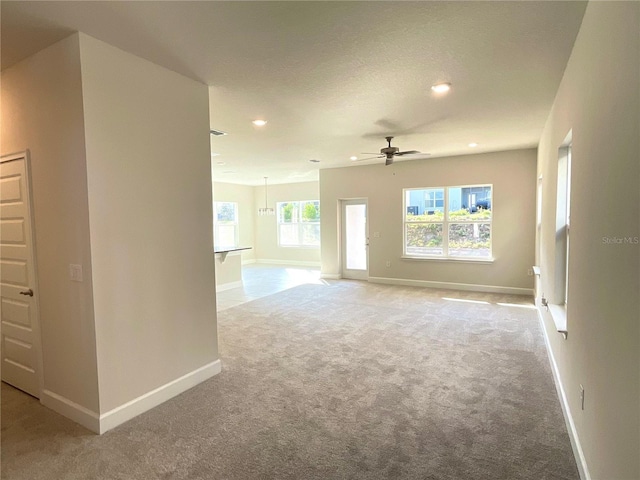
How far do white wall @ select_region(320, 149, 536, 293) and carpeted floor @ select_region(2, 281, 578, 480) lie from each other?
Answer: 2.55 metres

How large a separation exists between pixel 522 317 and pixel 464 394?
2.73m

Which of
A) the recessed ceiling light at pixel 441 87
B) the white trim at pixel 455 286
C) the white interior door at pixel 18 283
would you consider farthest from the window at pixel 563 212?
the white interior door at pixel 18 283

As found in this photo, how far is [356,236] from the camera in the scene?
8328 mm

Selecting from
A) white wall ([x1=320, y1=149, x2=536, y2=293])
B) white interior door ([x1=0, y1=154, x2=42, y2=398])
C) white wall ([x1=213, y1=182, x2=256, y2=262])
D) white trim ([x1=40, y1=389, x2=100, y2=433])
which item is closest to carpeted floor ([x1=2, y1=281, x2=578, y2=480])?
white trim ([x1=40, y1=389, x2=100, y2=433])

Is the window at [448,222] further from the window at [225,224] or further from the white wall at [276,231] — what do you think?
the window at [225,224]

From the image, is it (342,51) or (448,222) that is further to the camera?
(448,222)

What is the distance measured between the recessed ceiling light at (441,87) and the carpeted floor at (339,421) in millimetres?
2627

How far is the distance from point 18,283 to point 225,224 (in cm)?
806

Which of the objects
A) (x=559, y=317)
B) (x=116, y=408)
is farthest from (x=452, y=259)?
(x=116, y=408)

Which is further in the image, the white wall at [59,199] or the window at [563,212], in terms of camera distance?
the window at [563,212]

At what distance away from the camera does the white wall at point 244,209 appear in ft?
35.4

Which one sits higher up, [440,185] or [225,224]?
[440,185]

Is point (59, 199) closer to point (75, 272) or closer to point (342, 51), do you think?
point (75, 272)

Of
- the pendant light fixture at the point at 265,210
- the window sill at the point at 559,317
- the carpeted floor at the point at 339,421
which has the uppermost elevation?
the pendant light fixture at the point at 265,210
